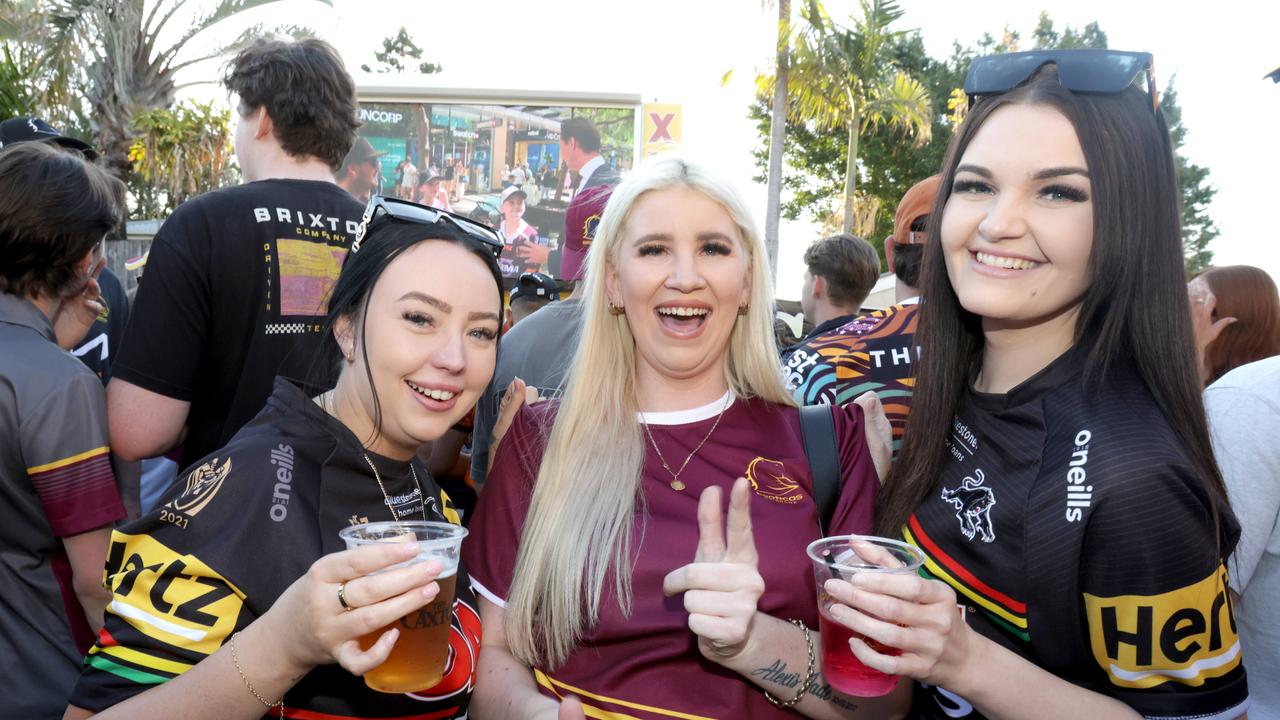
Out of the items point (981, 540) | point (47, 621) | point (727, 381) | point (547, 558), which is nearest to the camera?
point (981, 540)

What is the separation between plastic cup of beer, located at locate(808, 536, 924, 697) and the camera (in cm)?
177

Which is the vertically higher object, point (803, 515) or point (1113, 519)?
point (1113, 519)

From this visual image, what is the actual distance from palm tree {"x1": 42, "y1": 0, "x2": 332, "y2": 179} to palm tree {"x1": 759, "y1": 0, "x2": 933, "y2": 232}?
10342 mm

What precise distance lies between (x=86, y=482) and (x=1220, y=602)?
2.90 meters

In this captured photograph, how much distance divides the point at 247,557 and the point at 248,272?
1.45m

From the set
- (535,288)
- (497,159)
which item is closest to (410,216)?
(535,288)

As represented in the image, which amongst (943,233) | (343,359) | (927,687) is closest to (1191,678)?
(927,687)

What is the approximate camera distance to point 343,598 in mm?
1607

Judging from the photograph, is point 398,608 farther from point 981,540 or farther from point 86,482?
point 86,482

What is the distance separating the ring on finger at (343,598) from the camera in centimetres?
160

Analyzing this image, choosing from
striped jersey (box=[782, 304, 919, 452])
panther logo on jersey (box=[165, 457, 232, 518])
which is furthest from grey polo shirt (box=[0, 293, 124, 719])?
striped jersey (box=[782, 304, 919, 452])

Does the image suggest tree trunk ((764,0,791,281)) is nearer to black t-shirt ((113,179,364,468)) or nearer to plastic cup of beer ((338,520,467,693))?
black t-shirt ((113,179,364,468))

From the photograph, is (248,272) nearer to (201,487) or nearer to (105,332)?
(201,487)

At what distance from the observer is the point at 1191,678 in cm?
177
